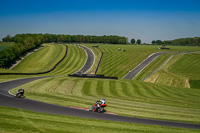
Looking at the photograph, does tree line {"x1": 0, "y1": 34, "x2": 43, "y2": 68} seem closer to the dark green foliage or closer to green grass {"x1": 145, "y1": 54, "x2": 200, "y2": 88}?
green grass {"x1": 145, "y1": 54, "x2": 200, "y2": 88}

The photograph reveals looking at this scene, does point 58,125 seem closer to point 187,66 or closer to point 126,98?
point 126,98

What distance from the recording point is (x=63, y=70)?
3452 inches

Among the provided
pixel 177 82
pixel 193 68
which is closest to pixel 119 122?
pixel 177 82

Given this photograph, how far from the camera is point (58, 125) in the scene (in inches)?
671

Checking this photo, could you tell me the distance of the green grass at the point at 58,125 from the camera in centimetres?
1592

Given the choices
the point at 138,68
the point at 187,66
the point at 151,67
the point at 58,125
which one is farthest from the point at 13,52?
the point at 58,125

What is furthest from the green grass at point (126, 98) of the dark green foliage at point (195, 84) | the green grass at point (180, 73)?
the green grass at point (180, 73)

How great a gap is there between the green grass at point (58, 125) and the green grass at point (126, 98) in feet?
15.6

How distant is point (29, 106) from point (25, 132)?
902 cm

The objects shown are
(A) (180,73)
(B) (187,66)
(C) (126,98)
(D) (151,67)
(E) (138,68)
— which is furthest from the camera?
(E) (138,68)

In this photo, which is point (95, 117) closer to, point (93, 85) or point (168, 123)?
point (168, 123)

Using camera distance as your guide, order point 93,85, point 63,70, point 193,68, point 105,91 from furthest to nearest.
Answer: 1. point 63,70
2. point 193,68
3. point 93,85
4. point 105,91

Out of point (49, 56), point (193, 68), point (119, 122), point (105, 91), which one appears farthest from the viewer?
point (49, 56)

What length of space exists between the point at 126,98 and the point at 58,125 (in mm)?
19993
